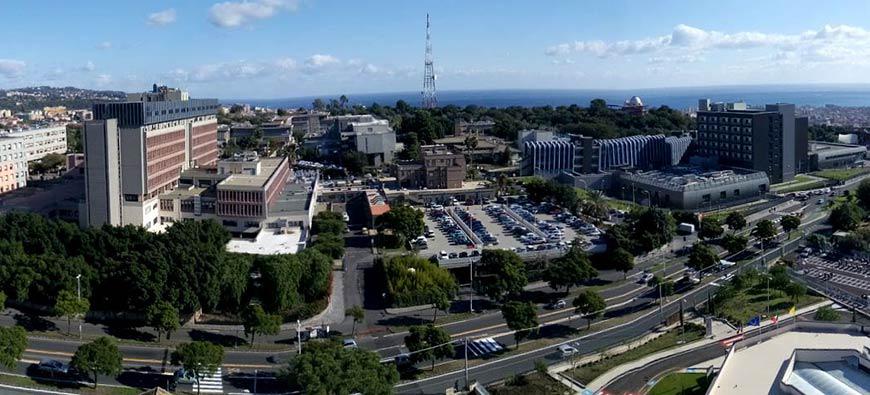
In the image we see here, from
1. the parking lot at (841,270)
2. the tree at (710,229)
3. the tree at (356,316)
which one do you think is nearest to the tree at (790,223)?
the tree at (710,229)

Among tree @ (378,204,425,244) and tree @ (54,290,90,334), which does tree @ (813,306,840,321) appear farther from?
tree @ (54,290,90,334)

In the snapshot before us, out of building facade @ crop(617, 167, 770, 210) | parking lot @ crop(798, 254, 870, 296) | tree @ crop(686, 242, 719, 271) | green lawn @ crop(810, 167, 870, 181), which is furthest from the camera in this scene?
green lawn @ crop(810, 167, 870, 181)

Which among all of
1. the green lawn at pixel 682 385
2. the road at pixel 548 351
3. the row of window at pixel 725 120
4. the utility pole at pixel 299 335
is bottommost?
the road at pixel 548 351

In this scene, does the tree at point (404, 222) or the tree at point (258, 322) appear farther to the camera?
the tree at point (404, 222)

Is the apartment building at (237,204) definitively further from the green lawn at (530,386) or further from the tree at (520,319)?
the green lawn at (530,386)

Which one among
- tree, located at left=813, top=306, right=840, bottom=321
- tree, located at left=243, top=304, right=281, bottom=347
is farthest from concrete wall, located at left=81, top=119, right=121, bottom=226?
tree, located at left=813, top=306, right=840, bottom=321

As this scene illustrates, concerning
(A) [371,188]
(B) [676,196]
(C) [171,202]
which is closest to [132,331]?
(C) [171,202]

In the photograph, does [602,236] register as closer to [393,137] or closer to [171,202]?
[171,202]
